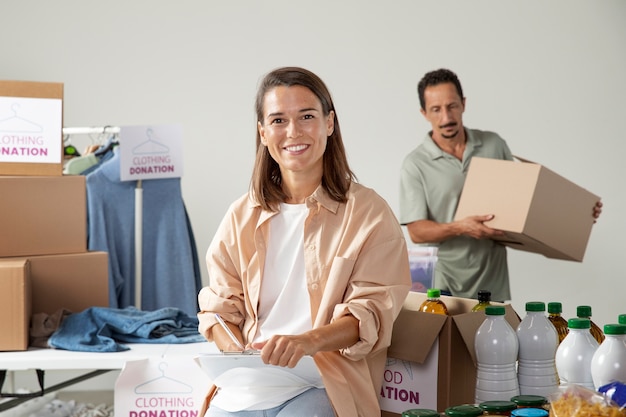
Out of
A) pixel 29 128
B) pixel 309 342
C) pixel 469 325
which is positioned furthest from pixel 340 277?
pixel 29 128

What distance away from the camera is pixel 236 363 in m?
1.81

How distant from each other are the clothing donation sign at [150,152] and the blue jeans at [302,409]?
181cm

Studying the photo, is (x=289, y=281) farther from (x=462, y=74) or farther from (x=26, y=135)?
(x=462, y=74)

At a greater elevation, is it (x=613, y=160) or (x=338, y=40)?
(x=338, y=40)

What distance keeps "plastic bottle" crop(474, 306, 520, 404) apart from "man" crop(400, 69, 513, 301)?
1.87 m

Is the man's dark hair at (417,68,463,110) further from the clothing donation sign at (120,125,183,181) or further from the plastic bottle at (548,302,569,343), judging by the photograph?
the plastic bottle at (548,302,569,343)

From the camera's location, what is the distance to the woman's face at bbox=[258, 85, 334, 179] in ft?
6.88

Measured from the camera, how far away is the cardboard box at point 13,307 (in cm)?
270

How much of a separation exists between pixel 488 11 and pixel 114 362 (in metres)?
3.11

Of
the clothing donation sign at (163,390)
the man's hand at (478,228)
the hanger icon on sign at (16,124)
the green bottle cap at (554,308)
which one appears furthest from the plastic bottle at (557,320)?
the hanger icon on sign at (16,124)

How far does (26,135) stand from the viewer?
296 cm

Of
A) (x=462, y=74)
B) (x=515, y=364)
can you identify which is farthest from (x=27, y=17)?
(x=515, y=364)

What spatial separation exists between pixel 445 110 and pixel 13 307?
2057 millimetres

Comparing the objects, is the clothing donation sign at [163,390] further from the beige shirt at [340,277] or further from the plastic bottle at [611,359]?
the plastic bottle at [611,359]
